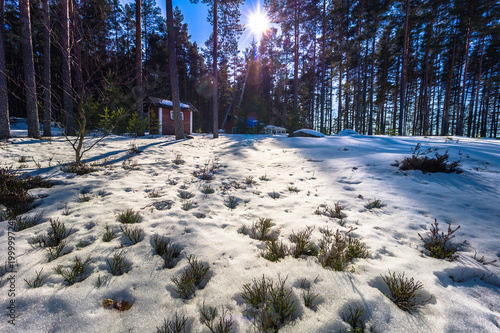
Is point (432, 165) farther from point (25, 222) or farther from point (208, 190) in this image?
point (25, 222)

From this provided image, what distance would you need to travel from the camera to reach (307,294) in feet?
5.12

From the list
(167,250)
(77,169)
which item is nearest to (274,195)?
(167,250)

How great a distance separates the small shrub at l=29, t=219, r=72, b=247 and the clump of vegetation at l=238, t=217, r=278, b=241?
212 centimetres

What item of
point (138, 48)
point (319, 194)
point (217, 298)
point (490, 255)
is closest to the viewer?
point (217, 298)

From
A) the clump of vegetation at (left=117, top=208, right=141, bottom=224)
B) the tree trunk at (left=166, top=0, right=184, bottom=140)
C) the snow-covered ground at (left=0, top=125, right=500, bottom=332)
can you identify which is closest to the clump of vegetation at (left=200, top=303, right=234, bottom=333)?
the snow-covered ground at (left=0, top=125, right=500, bottom=332)

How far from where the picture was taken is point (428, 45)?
18.9 m

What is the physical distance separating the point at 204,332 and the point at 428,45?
2856 centimetres

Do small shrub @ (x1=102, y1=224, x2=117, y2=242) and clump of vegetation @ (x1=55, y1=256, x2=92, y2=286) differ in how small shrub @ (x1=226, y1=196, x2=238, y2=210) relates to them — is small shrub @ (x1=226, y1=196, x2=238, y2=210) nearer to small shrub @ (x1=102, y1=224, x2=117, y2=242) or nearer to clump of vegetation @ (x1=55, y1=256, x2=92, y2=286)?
small shrub @ (x1=102, y1=224, x2=117, y2=242)

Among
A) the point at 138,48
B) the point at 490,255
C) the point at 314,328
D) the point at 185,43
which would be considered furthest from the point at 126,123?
the point at 185,43

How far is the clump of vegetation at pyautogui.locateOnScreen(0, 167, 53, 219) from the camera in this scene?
2745mm

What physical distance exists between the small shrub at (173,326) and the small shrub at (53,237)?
1796 mm

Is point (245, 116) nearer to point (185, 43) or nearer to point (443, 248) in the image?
point (185, 43)

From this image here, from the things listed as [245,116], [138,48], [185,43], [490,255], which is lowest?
[490,255]

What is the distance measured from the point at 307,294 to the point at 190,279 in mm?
1006
